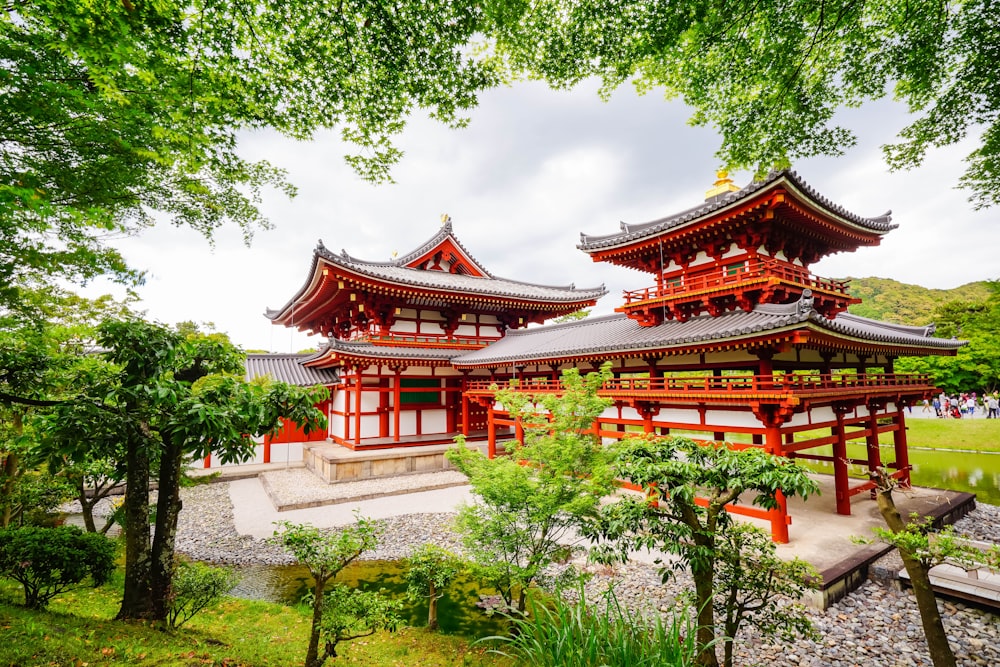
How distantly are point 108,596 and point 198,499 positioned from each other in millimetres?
8117

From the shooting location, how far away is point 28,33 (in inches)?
150

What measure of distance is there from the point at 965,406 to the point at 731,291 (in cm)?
2783

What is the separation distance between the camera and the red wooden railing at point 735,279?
9703 mm

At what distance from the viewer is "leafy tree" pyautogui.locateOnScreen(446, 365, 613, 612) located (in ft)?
18.2

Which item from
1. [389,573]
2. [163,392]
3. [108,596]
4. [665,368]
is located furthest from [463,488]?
[163,392]

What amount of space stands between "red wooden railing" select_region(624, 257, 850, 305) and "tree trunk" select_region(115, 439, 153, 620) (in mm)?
11250

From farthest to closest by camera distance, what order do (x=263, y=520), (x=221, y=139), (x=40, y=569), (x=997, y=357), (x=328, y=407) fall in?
1. (x=997, y=357)
2. (x=328, y=407)
3. (x=263, y=520)
4. (x=40, y=569)
5. (x=221, y=139)

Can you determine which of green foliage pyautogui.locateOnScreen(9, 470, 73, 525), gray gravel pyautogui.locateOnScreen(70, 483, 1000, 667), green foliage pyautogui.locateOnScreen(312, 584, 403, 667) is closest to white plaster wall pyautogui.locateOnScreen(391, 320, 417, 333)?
gray gravel pyautogui.locateOnScreen(70, 483, 1000, 667)

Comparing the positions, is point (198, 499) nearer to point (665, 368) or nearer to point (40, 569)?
point (40, 569)

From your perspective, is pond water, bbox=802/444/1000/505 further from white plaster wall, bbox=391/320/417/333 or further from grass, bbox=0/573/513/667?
white plaster wall, bbox=391/320/417/333

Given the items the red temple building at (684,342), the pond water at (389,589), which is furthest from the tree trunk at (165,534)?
the red temple building at (684,342)

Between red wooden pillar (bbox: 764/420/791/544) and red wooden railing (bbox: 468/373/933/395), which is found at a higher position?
red wooden railing (bbox: 468/373/933/395)

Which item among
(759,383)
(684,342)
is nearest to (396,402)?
(684,342)

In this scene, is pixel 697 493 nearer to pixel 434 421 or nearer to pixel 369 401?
pixel 434 421
